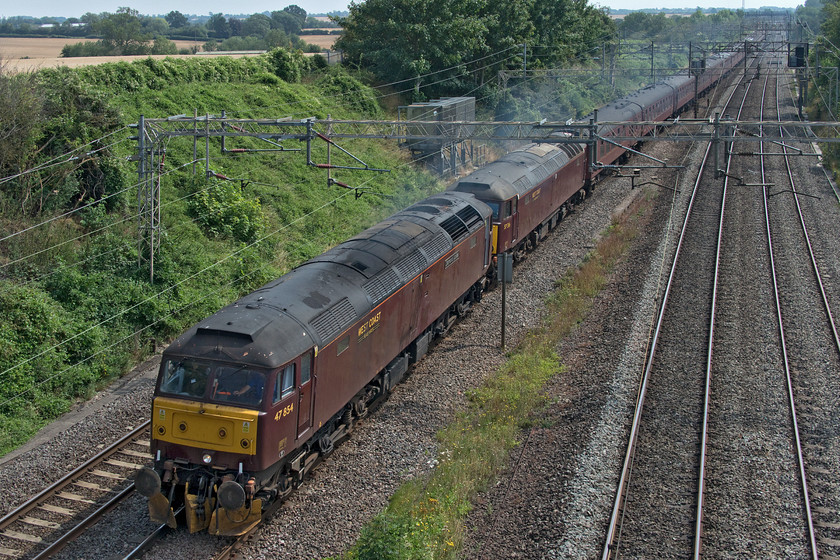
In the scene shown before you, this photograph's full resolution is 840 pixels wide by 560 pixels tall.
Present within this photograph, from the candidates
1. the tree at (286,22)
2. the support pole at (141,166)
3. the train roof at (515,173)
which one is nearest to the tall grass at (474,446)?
the train roof at (515,173)

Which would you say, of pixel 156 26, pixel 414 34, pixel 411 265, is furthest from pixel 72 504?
pixel 156 26

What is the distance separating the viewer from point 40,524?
40.6 ft

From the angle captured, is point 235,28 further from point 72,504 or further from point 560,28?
point 72,504

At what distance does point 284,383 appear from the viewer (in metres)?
11.9

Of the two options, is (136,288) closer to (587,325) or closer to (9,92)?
(9,92)

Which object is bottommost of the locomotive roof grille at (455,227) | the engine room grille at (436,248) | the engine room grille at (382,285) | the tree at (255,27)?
the engine room grille at (382,285)

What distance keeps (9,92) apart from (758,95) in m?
63.0

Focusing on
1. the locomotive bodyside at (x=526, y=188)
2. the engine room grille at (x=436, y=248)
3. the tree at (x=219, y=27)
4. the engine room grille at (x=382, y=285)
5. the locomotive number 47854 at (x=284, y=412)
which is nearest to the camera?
the locomotive number 47854 at (x=284, y=412)

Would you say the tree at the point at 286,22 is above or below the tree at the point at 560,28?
above

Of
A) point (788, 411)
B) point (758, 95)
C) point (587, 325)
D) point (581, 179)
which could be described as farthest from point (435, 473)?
point (758, 95)

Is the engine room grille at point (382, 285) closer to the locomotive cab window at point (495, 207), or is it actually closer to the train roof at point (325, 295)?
the train roof at point (325, 295)

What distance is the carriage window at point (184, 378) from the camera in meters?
11.8

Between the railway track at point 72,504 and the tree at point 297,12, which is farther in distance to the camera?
the tree at point 297,12

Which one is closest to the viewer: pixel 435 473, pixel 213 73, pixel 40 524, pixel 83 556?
pixel 83 556
